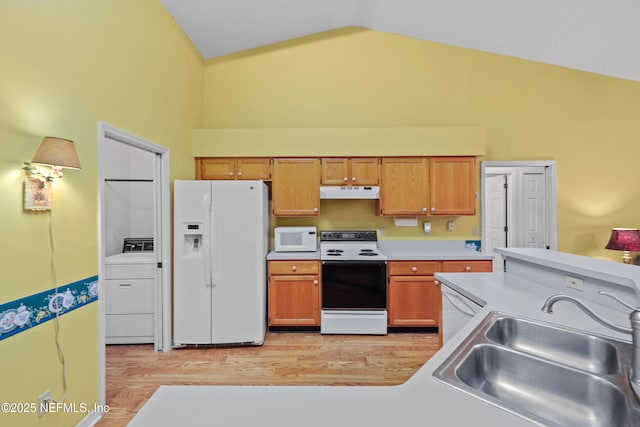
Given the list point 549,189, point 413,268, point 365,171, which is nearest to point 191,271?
point 365,171

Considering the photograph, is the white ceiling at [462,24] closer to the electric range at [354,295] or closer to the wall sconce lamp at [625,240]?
the wall sconce lamp at [625,240]

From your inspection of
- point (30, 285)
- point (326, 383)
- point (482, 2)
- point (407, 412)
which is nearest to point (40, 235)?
point (30, 285)

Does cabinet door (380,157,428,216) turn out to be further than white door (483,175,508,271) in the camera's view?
No

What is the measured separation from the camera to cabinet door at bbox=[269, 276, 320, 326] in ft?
10.3

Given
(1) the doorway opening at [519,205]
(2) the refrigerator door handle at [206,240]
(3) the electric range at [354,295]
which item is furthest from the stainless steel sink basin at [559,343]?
(1) the doorway opening at [519,205]

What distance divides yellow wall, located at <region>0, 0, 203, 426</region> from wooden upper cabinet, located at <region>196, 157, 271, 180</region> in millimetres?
945

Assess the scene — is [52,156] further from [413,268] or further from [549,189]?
[549,189]

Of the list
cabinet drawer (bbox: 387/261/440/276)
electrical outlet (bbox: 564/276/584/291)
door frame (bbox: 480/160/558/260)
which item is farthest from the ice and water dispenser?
door frame (bbox: 480/160/558/260)

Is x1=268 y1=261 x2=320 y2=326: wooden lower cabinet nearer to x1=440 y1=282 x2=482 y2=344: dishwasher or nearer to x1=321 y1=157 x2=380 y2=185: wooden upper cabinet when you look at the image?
x1=321 y1=157 x2=380 y2=185: wooden upper cabinet

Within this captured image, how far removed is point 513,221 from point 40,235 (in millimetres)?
5363

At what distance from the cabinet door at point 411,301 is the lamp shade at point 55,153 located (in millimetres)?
2832

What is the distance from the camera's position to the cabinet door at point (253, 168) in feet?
11.0

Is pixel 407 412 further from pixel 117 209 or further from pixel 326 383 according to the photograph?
pixel 117 209

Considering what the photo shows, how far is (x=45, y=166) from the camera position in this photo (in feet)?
5.05
